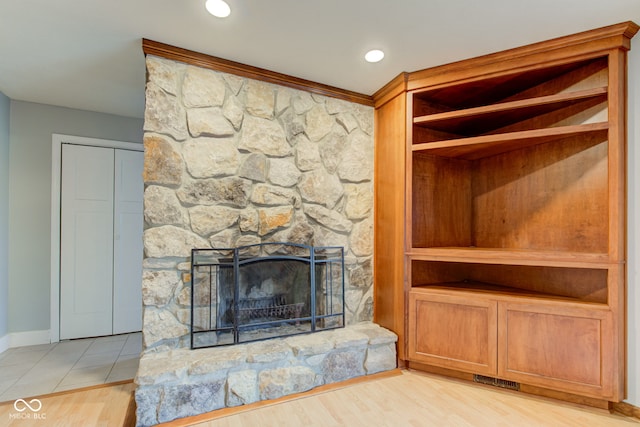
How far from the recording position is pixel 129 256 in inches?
129

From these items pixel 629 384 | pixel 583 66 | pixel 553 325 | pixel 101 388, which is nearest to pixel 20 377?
pixel 101 388

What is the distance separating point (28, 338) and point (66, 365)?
83cm

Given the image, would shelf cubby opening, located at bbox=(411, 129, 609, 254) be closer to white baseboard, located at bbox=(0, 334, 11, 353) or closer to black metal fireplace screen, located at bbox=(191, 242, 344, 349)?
black metal fireplace screen, located at bbox=(191, 242, 344, 349)

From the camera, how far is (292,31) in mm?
1826

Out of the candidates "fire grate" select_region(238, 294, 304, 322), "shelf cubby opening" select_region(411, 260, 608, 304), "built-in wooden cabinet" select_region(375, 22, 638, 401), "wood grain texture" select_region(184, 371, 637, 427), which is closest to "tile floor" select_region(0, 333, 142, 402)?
"fire grate" select_region(238, 294, 304, 322)

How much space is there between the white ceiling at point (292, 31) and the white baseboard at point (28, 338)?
2.31 metres

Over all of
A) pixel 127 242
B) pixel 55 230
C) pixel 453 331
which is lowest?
pixel 453 331

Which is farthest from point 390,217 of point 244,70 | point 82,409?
point 82,409

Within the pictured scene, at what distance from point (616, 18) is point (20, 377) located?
4.56m

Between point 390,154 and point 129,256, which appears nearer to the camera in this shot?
point 390,154

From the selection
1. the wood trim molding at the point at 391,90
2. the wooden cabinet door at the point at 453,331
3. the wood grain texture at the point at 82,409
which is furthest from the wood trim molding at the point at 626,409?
the wood grain texture at the point at 82,409

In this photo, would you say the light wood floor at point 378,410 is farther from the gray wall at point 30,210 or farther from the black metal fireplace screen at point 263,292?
the gray wall at point 30,210

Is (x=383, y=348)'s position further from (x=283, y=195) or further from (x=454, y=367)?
(x=283, y=195)

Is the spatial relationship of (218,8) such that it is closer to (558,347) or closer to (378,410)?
(378,410)
